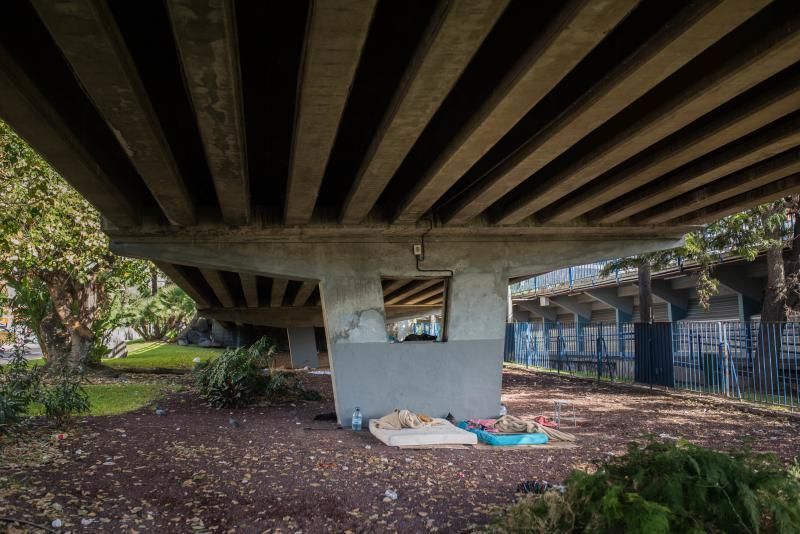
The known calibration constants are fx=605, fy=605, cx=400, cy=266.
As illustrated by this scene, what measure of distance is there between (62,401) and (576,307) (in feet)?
102

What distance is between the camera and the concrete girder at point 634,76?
4250 millimetres

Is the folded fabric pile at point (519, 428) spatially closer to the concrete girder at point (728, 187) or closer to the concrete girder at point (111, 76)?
the concrete girder at point (728, 187)

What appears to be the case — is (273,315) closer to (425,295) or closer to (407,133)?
(425,295)

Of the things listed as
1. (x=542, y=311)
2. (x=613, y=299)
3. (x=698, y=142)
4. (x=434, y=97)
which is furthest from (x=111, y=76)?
(x=542, y=311)

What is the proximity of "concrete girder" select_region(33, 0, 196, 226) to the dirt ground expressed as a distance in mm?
3570

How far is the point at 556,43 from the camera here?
179 inches

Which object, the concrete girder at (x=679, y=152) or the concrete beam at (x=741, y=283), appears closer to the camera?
the concrete girder at (x=679, y=152)

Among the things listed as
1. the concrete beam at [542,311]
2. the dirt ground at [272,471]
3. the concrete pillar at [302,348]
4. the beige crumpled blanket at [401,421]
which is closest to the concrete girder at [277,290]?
the concrete pillar at [302,348]

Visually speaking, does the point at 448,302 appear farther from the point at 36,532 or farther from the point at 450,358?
the point at 36,532

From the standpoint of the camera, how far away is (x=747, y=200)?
10.1m

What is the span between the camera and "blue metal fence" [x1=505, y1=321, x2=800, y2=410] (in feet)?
43.9

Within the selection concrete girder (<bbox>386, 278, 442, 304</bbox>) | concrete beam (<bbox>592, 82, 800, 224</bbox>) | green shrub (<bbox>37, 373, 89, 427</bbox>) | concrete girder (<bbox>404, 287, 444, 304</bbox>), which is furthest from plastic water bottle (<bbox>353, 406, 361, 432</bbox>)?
concrete girder (<bbox>404, 287, 444, 304</bbox>)

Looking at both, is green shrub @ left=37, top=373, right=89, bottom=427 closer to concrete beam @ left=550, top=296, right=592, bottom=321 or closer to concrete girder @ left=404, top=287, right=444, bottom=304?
concrete girder @ left=404, top=287, right=444, bottom=304

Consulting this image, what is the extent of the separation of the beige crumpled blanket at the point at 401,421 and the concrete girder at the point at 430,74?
12.8ft
